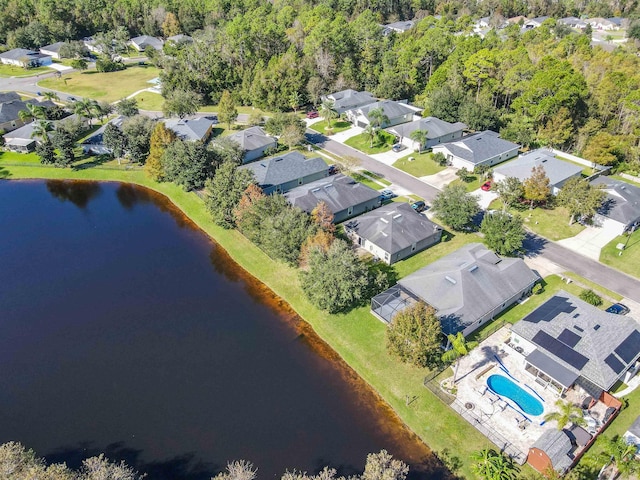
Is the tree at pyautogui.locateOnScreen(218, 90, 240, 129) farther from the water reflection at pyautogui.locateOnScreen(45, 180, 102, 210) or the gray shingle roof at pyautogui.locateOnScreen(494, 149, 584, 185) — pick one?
the gray shingle roof at pyautogui.locateOnScreen(494, 149, 584, 185)

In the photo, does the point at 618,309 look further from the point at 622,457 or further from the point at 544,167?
the point at 544,167

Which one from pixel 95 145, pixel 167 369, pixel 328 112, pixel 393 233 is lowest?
pixel 167 369

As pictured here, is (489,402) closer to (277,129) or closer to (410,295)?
(410,295)

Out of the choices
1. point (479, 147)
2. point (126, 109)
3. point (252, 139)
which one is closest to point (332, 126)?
point (252, 139)

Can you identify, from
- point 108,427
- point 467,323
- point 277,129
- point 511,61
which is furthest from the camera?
point 511,61

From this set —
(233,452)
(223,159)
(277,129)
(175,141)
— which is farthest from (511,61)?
(233,452)

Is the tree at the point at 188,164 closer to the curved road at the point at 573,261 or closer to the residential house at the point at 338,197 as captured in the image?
the residential house at the point at 338,197

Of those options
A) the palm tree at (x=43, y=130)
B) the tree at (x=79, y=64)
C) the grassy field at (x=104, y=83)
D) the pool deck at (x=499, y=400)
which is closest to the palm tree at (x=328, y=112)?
the palm tree at (x=43, y=130)
